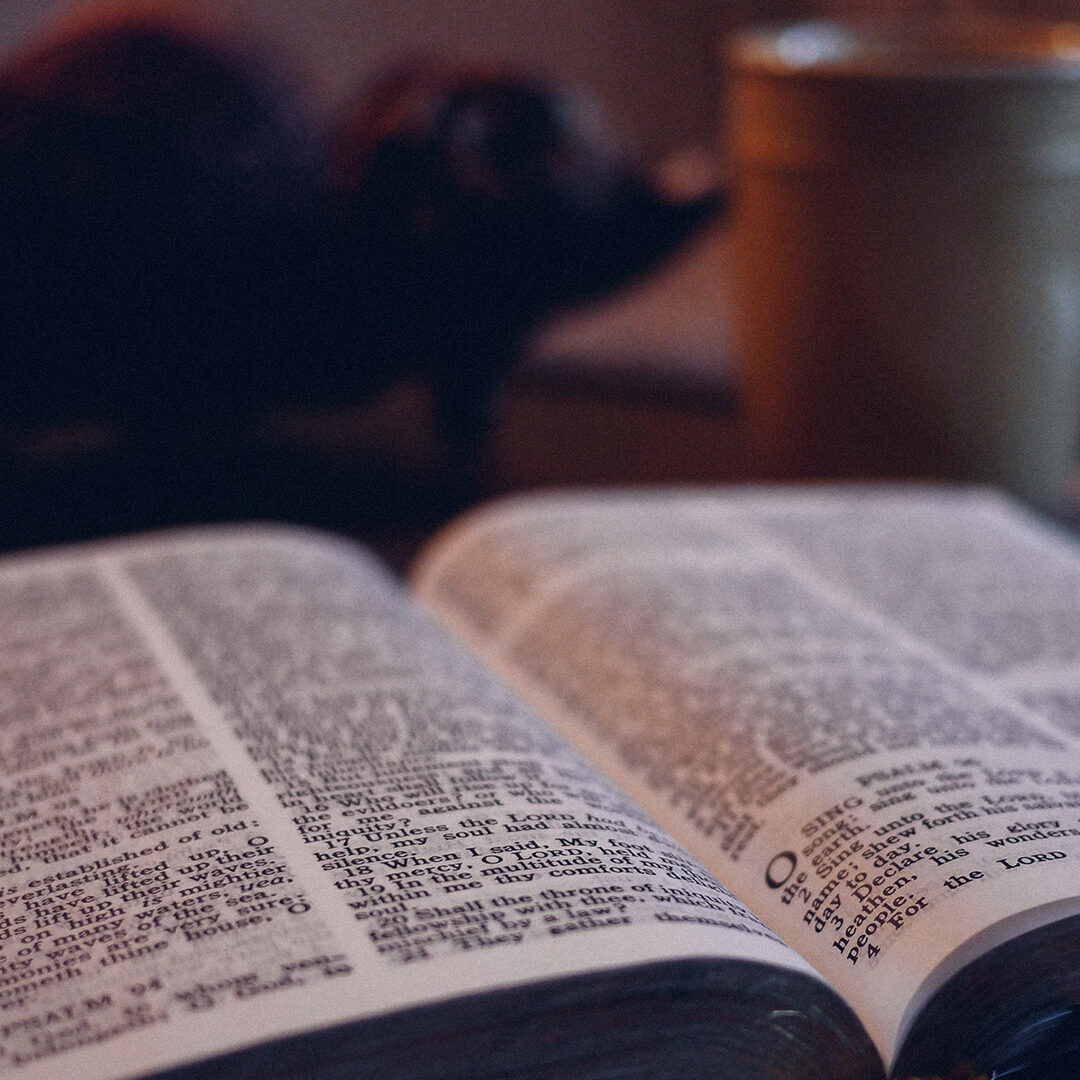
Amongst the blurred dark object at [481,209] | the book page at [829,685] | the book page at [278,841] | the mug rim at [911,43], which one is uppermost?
the mug rim at [911,43]

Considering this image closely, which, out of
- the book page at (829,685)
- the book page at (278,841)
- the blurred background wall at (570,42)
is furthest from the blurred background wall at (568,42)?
the book page at (278,841)

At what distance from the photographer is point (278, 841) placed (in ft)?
1.27

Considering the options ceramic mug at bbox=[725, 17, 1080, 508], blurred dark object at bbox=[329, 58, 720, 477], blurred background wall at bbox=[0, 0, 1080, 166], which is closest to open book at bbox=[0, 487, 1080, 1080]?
ceramic mug at bbox=[725, 17, 1080, 508]

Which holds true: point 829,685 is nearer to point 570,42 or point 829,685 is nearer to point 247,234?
point 247,234

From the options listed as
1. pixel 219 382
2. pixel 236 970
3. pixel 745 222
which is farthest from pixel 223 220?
pixel 236 970

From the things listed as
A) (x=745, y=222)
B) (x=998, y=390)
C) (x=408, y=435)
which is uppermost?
(x=745, y=222)

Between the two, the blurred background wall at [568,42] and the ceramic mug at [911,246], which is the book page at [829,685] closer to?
the ceramic mug at [911,246]

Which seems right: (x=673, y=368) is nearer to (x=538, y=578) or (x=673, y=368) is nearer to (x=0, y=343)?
(x=0, y=343)

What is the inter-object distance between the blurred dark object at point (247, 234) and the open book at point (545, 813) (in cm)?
36

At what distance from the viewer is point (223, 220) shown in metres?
0.98

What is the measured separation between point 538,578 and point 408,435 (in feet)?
2.68

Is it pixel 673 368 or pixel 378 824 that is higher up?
pixel 378 824

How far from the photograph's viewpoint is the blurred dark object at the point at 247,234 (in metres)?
0.94

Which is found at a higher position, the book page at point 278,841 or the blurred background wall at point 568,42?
the blurred background wall at point 568,42
